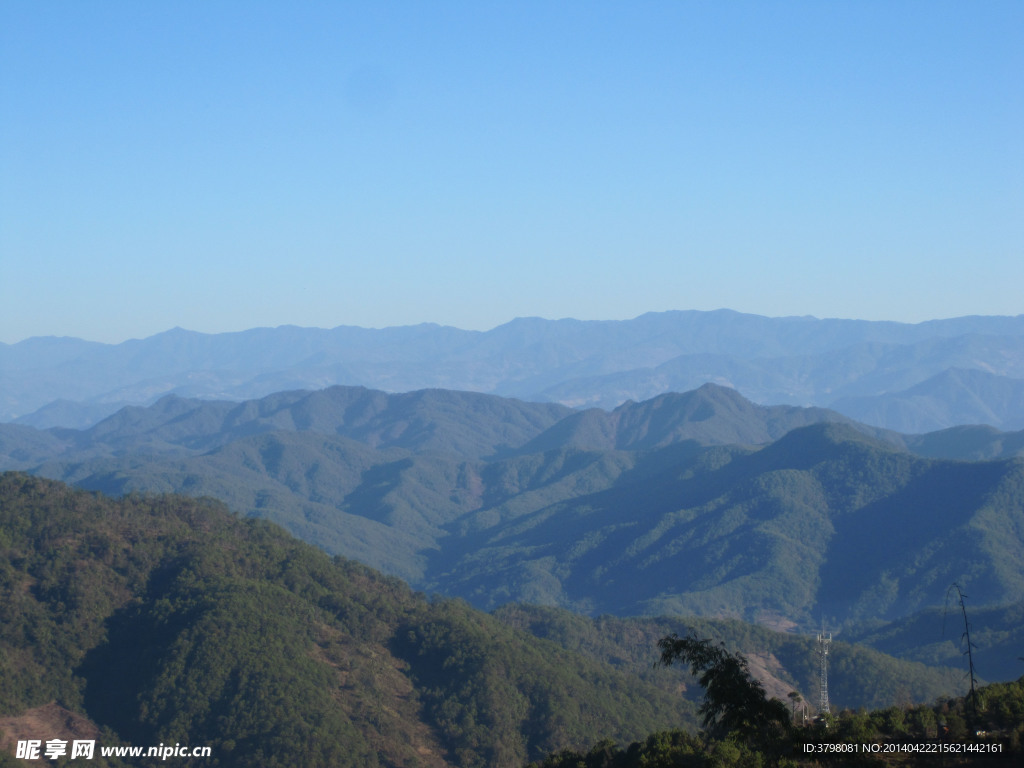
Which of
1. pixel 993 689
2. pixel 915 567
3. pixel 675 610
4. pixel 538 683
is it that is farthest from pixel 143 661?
pixel 915 567

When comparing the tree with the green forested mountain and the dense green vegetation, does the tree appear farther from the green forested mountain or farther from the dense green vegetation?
the dense green vegetation

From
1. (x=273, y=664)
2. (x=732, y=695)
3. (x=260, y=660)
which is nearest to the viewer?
(x=732, y=695)

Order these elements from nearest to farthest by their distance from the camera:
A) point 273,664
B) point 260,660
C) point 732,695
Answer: point 732,695
point 273,664
point 260,660

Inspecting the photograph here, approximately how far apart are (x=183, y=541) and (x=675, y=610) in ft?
288

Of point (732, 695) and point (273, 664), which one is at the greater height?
point (732, 695)

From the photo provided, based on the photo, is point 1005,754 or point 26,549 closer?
point 1005,754

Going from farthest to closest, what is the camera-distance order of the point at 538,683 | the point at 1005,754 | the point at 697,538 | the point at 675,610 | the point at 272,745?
the point at 697,538 < the point at 675,610 < the point at 538,683 < the point at 272,745 < the point at 1005,754

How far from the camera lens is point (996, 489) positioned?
525 feet

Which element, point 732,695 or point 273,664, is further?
point 273,664

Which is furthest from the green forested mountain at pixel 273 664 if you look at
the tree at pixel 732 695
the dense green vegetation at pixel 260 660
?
the tree at pixel 732 695

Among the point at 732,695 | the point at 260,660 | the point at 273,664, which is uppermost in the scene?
the point at 732,695

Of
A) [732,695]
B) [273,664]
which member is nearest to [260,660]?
[273,664]

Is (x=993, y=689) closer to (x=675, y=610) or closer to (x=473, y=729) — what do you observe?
(x=473, y=729)

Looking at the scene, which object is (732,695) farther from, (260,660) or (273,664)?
(260,660)
